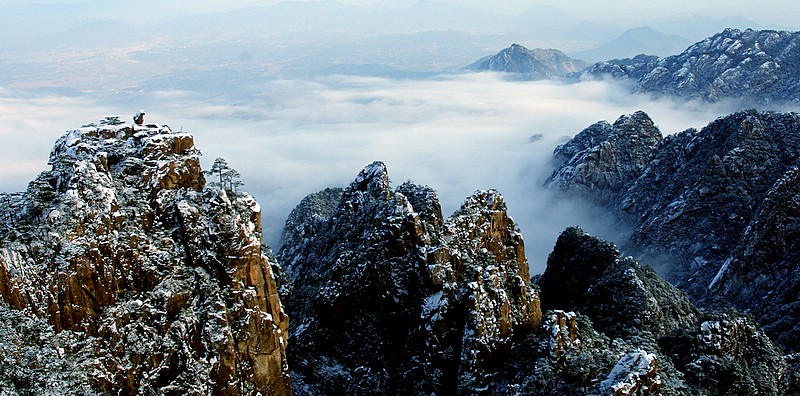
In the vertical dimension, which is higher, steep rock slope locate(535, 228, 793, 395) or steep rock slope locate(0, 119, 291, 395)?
steep rock slope locate(0, 119, 291, 395)

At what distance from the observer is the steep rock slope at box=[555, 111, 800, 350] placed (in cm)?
9631

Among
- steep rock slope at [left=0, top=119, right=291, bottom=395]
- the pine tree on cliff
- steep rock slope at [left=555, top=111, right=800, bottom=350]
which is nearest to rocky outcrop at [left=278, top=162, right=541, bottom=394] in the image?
steep rock slope at [left=0, top=119, right=291, bottom=395]

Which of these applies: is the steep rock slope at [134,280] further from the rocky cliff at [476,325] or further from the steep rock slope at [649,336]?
the steep rock slope at [649,336]

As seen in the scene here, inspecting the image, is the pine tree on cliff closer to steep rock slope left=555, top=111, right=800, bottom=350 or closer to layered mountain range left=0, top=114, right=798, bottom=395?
layered mountain range left=0, top=114, right=798, bottom=395

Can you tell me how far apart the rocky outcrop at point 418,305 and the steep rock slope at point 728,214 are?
155ft

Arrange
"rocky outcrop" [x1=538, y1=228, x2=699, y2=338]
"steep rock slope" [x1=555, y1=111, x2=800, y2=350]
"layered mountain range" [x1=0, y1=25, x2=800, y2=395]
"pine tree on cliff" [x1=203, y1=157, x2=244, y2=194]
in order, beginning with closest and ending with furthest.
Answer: "layered mountain range" [x1=0, y1=25, x2=800, y2=395]
"pine tree on cliff" [x1=203, y1=157, x2=244, y2=194]
"rocky outcrop" [x1=538, y1=228, x2=699, y2=338]
"steep rock slope" [x1=555, y1=111, x2=800, y2=350]

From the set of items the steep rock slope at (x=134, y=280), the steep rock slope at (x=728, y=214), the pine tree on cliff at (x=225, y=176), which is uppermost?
the pine tree on cliff at (x=225, y=176)

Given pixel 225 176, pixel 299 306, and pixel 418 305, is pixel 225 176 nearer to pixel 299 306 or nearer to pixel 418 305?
pixel 418 305

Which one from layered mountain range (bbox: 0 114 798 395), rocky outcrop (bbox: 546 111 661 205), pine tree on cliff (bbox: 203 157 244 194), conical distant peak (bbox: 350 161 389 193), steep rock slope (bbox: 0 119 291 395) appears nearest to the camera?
steep rock slope (bbox: 0 119 291 395)

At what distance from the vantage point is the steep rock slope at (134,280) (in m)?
37.8

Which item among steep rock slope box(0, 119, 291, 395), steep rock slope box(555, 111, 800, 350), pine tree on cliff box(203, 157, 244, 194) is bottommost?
steep rock slope box(555, 111, 800, 350)

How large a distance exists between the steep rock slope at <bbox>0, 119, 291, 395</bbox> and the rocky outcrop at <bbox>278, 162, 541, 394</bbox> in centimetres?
1580

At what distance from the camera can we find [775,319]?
8762 cm

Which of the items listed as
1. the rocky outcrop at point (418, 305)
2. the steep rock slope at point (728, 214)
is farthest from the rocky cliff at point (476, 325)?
the steep rock slope at point (728, 214)
